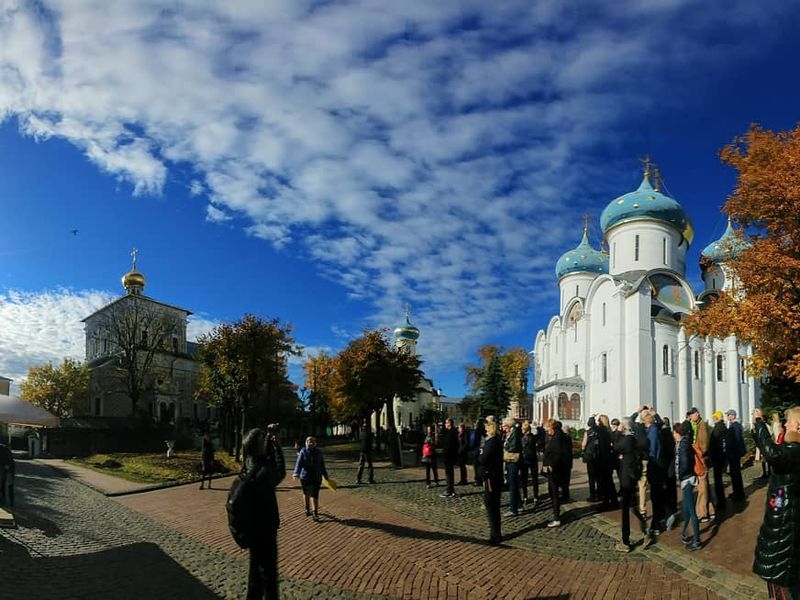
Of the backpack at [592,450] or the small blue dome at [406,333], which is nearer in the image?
the backpack at [592,450]

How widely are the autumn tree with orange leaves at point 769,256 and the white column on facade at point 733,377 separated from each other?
2864 cm

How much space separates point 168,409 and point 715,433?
62.3m

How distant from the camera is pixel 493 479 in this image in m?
10.3

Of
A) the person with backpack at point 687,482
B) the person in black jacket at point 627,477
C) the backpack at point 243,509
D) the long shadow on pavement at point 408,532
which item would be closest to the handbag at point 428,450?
the long shadow on pavement at point 408,532

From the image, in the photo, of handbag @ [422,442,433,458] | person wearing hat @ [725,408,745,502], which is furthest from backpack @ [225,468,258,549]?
handbag @ [422,442,433,458]

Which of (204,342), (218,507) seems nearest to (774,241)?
(218,507)

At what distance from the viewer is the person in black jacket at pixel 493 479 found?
10.1 m

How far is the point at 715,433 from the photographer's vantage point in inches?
491

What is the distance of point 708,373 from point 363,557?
135ft

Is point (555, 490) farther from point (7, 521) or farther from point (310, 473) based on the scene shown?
point (7, 521)

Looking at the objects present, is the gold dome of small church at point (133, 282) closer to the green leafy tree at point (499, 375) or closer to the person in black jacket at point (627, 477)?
the green leafy tree at point (499, 375)

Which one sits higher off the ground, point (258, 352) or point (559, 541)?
point (258, 352)

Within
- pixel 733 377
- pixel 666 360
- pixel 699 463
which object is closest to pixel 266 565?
pixel 699 463

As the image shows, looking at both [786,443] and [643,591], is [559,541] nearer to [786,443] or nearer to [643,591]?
[643,591]
